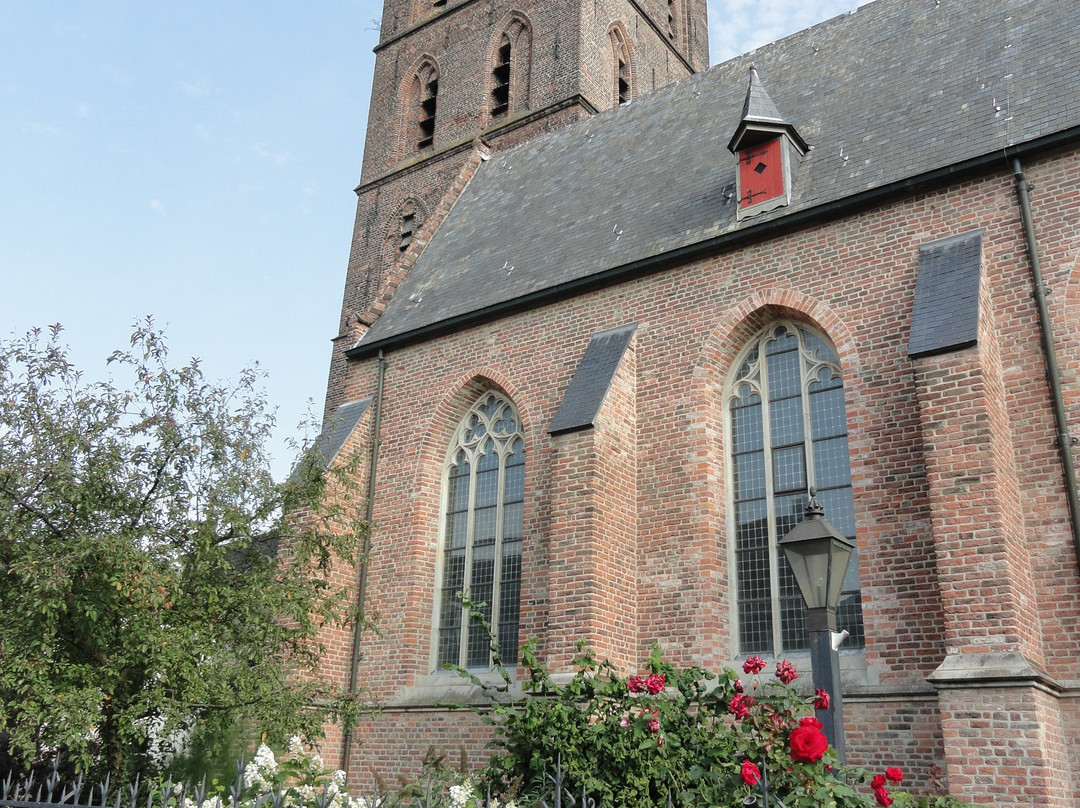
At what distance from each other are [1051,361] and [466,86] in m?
17.5

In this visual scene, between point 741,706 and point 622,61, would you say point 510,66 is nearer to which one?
point 622,61

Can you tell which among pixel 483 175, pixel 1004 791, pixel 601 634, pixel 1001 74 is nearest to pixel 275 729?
pixel 601 634

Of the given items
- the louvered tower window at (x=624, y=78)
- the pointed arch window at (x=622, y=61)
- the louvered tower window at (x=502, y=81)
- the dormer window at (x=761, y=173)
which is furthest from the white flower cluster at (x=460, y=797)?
the louvered tower window at (x=624, y=78)

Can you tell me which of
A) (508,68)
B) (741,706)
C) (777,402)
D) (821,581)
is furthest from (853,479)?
(508,68)

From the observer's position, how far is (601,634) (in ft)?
33.3

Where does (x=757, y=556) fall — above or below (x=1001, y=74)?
below

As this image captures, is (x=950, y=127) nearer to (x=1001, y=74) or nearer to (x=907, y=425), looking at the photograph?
(x=1001, y=74)

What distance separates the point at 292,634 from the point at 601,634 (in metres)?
3.20

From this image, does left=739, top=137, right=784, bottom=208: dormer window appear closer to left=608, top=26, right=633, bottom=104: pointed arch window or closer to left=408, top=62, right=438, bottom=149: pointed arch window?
left=608, top=26, right=633, bottom=104: pointed arch window

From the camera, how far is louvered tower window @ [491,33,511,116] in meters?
22.9

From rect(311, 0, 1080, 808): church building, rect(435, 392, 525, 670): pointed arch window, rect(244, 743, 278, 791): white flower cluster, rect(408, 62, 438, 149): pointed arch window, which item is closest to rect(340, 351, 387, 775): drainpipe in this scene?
rect(311, 0, 1080, 808): church building

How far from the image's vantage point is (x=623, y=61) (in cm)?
2373

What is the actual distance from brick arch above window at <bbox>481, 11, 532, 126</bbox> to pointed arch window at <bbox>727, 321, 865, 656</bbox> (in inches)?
507

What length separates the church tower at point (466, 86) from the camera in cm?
2169
